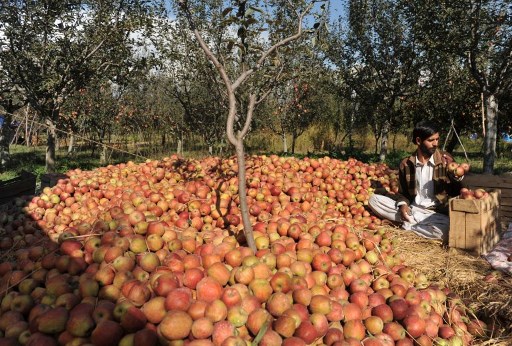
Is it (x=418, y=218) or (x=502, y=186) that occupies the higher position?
(x=502, y=186)

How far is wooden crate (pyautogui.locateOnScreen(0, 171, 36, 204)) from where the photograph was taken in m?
6.12

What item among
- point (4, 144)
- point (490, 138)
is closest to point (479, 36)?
point (490, 138)

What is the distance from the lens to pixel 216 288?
2.32 metres

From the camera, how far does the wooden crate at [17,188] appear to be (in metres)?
6.12

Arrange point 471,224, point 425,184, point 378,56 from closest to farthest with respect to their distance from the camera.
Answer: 1. point 471,224
2. point 425,184
3. point 378,56

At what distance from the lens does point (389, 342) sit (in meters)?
2.36

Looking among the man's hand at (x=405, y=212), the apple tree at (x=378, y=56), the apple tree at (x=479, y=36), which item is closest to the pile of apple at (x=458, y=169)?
the man's hand at (x=405, y=212)

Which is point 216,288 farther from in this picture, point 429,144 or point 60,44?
point 60,44

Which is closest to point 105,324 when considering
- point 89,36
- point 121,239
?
point 121,239

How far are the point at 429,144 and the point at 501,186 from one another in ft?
5.26

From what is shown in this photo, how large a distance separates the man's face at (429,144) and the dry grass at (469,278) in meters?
1.10

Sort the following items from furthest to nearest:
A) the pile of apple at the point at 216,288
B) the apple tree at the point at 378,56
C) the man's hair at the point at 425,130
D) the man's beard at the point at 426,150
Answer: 1. the apple tree at the point at 378,56
2. the man's beard at the point at 426,150
3. the man's hair at the point at 425,130
4. the pile of apple at the point at 216,288

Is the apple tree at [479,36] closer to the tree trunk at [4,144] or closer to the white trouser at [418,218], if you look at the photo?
the white trouser at [418,218]

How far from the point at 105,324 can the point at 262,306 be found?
957 millimetres
